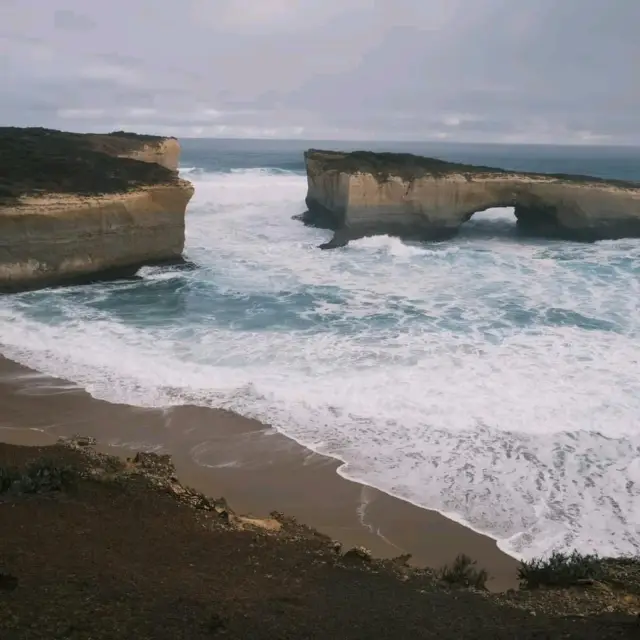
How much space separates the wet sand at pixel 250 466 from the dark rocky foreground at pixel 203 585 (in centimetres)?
125

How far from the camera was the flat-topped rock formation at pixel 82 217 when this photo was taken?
17.1 metres

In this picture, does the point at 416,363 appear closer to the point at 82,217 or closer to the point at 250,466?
the point at 250,466

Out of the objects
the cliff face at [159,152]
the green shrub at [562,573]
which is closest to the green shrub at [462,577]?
the green shrub at [562,573]

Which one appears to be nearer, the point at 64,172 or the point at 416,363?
the point at 416,363

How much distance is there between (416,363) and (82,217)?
1045 centimetres

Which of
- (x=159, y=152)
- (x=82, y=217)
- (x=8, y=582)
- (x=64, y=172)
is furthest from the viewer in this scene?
(x=159, y=152)

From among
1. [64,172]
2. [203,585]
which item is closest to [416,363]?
[203,585]

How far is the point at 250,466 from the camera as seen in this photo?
8.95 m

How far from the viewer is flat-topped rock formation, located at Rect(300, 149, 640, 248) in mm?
26203

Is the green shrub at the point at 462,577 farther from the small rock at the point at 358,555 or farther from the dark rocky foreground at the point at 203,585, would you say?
the small rock at the point at 358,555

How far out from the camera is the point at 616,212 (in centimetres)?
2677

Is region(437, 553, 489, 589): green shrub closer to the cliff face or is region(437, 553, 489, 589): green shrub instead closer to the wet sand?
the wet sand

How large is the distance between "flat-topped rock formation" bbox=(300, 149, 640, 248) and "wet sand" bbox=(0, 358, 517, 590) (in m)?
16.4

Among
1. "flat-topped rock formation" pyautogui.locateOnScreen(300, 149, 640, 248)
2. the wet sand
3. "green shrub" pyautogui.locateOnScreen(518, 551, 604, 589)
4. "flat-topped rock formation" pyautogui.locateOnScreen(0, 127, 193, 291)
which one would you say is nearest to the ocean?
the wet sand
